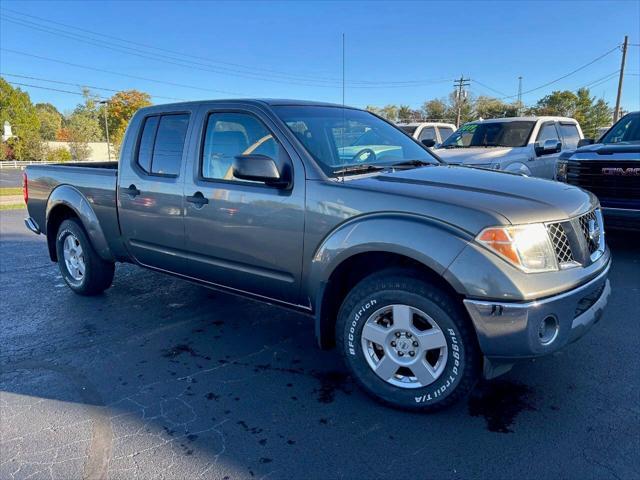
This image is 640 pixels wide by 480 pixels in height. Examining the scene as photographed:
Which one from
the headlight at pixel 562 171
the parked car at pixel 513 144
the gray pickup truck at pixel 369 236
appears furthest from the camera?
the parked car at pixel 513 144

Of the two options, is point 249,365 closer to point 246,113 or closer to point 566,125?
point 246,113

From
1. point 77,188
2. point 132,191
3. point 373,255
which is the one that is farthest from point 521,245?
point 77,188

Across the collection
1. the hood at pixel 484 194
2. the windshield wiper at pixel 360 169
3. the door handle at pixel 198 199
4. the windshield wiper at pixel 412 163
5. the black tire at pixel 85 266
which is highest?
the windshield wiper at pixel 412 163

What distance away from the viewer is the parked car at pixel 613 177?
5.96 metres

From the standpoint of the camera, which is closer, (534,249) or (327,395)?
(534,249)

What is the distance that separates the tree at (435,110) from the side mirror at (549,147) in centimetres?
5395

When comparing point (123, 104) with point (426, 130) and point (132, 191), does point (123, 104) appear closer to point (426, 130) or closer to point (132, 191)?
point (426, 130)

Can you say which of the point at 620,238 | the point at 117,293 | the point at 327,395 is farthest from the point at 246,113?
the point at 620,238

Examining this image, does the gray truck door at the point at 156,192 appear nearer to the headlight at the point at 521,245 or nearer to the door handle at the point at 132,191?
the door handle at the point at 132,191

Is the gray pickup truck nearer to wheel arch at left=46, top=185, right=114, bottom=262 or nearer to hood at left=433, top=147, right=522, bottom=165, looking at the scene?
wheel arch at left=46, top=185, right=114, bottom=262

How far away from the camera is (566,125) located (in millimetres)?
10547

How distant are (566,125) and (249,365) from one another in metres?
9.72

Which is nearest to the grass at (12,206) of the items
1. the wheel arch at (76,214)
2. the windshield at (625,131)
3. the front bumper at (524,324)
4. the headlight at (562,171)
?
the wheel arch at (76,214)

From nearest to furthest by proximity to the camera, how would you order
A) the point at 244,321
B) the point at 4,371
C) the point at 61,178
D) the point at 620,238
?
the point at 4,371, the point at 244,321, the point at 61,178, the point at 620,238
